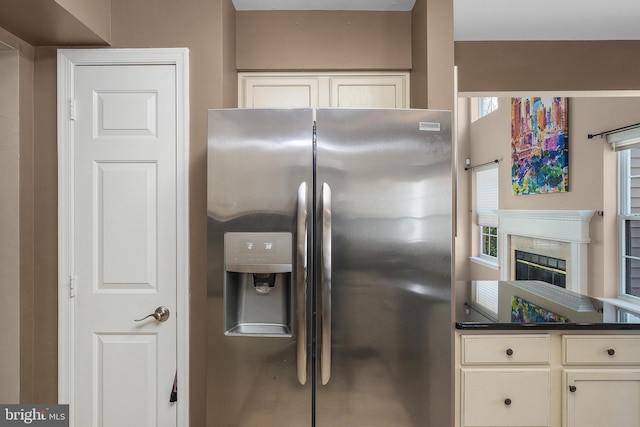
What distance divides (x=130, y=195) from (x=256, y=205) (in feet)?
2.35

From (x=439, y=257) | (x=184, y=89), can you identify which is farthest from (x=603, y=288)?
(x=184, y=89)

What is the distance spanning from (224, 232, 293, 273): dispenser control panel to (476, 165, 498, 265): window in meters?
4.10

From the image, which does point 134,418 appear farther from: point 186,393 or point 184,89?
point 184,89

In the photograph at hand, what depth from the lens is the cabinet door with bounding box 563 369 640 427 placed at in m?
1.63

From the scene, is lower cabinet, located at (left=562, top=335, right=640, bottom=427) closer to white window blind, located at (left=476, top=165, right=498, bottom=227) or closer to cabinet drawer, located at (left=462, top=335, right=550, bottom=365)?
cabinet drawer, located at (left=462, top=335, right=550, bottom=365)

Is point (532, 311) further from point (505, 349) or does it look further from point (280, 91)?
point (280, 91)

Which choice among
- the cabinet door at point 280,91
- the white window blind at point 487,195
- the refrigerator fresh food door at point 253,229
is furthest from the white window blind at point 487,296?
the white window blind at point 487,195

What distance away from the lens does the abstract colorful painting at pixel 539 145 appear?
3391 mm

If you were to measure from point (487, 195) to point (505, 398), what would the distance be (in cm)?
406

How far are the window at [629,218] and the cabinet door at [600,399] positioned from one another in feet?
4.82

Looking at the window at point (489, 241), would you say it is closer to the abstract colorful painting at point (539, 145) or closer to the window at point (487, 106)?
the abstract colorful painting at point (539, 145)

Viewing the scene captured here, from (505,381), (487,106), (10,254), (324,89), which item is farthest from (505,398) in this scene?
(487,106)

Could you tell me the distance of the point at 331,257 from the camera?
4.68ft

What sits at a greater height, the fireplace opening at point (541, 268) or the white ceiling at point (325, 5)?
the white ceiling at point (325, 5)
